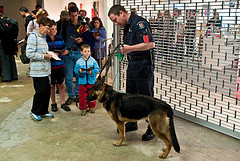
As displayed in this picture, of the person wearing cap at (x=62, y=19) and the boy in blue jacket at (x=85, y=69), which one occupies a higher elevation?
the person wearing cap at (x=62, y=19)

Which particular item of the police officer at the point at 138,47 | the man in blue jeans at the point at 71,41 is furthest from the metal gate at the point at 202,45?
the man in blue jeans at the point at 71,41

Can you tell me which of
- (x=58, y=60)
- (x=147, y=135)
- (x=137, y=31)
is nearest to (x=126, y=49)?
(x=137, y=31)

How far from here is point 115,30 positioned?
186 inches

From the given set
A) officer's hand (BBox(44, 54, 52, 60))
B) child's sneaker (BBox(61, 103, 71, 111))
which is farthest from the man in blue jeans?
officer's hand (BBox(44, 54, 52, 60))

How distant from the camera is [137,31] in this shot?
2975mm

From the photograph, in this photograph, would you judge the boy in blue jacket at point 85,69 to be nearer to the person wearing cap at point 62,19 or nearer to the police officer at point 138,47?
the person wearing cap at point 62,19

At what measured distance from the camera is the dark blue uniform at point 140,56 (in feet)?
9.66

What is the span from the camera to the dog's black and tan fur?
2723 millimetres

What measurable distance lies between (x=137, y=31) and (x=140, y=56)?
0.32 metres

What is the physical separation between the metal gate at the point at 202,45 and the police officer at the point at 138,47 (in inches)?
34.4

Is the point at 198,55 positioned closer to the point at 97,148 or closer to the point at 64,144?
the point at 97,148

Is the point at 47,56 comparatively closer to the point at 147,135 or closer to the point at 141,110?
the point at 141,110

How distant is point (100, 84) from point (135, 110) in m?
0.55

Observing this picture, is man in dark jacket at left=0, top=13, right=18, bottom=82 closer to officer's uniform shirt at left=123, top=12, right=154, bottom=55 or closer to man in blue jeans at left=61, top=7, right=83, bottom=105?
man in blue jeans at left=61, top=7, right=83, bottom=105
